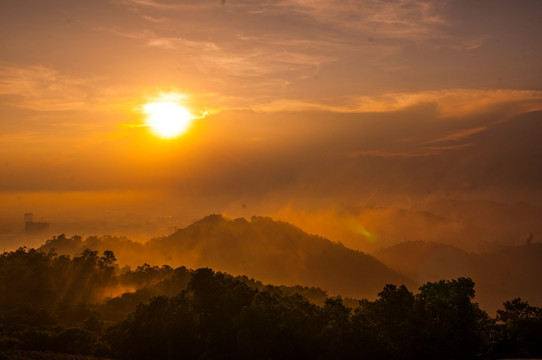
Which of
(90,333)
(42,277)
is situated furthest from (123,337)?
(42,277)

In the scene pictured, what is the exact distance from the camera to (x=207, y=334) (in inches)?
2327

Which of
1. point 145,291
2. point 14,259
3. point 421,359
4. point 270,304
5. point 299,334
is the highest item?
point 14,259

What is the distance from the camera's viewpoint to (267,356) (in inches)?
2149

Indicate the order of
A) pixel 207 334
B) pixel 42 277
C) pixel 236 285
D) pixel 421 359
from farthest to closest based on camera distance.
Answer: pixel 42 277 → pixel 236 285 → pixel 207 334 → pixel 421 359

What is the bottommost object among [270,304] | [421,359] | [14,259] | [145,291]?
[421,359]

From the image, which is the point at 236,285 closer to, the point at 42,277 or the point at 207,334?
the point at 207,334

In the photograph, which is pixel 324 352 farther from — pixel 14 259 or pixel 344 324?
pixel 14 259

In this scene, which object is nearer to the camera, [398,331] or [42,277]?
Result: [398,331]

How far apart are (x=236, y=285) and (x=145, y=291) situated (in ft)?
155

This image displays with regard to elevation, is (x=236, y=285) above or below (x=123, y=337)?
above

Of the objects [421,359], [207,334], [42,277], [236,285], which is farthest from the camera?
[42,277]

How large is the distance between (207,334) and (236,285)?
860 centimetres

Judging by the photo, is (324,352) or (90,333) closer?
(324,352)

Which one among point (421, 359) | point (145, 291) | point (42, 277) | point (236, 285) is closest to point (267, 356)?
point (236, 285)
